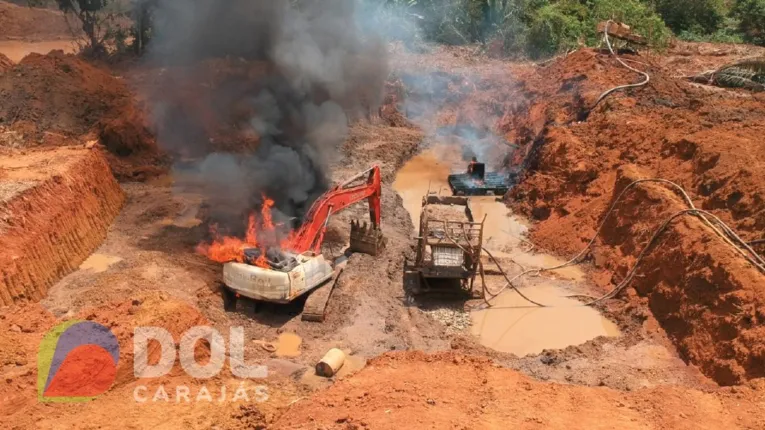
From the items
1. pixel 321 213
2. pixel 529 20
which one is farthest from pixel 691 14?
pixel 321 213

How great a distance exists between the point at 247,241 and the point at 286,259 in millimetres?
1427

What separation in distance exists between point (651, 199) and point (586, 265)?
2.25m

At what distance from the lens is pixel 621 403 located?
861 cm

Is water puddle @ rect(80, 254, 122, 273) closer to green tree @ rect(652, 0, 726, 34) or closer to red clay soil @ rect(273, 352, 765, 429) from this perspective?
red clay soil @ rect(273, 352, 765, 429)

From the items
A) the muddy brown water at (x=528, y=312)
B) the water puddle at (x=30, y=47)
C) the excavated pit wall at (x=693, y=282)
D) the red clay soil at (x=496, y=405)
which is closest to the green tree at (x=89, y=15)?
the water puddle at (x=30, y=47)

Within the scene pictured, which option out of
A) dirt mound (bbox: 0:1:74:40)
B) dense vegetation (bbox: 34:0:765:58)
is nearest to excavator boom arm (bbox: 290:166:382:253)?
dense vegetation (bbox: 34:0:765:58)

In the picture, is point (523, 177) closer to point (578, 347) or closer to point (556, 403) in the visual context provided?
point (578, 347)

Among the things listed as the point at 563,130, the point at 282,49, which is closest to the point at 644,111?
the point at 563,130

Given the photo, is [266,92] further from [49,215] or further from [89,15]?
[89,15]

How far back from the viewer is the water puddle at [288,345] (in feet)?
35.8

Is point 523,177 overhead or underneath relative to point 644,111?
underneath

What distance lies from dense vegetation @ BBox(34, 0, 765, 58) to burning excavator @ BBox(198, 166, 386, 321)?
16.6m

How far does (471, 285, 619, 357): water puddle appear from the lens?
1196 centimetres

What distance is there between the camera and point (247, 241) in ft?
40.9
